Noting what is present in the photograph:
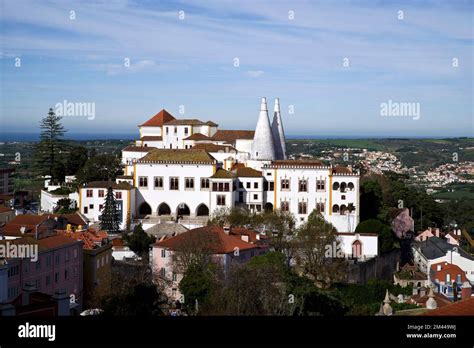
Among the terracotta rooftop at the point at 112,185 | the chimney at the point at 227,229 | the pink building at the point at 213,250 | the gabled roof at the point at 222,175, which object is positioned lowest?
the pink building at the point at 213,250

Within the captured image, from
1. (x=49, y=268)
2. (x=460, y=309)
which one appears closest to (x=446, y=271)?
(x=49, y=268)

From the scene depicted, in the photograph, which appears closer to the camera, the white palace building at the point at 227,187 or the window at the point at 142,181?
the white palace building at the point at 227,187

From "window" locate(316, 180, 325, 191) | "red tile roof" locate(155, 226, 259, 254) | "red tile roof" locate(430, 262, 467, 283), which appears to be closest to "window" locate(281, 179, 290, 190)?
"window" locate(316, 180, 325, 191)

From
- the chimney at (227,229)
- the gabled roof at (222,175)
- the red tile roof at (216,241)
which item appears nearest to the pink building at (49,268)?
the red tile roof at (216,241)

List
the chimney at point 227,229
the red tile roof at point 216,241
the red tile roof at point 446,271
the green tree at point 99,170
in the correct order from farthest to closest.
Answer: the green tree at point 99,170, the red tile roof at point 446,271, the chimney at point 227,229, the red tile roof at point 216,241

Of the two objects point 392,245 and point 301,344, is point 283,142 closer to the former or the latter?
point 392,245

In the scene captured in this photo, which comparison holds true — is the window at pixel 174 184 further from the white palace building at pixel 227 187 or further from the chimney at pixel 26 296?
the chimney at pixel 26 296

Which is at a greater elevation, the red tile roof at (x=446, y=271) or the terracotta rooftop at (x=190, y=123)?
the terracotta rooftop at (x=190, y=123)
